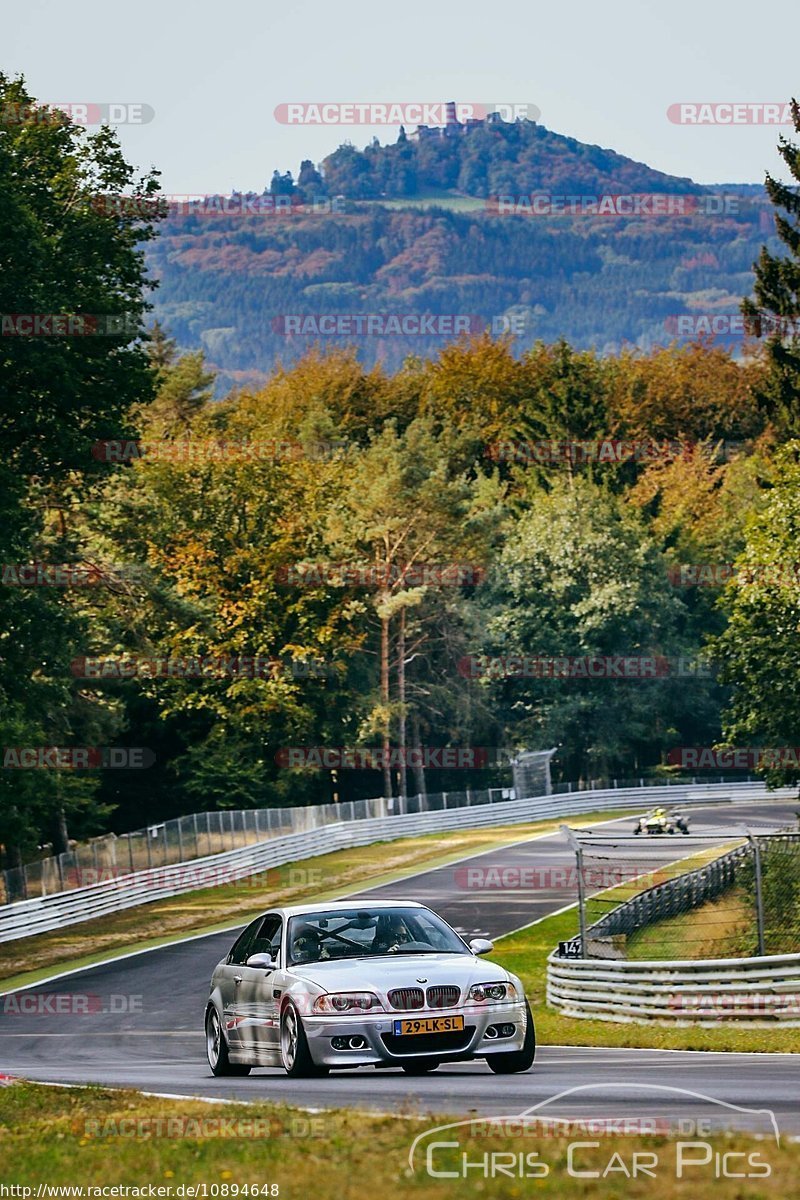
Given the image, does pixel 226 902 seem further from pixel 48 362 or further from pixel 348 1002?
pixel 348 1002

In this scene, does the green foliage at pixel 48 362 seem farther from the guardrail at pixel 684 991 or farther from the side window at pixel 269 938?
the side window at pixel 269 938

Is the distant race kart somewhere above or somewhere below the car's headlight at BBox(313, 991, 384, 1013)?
below

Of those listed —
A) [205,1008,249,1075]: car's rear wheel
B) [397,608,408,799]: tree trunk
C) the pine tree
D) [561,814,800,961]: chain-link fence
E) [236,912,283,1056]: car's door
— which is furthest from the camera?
[397,608,408,799]: tree trunk

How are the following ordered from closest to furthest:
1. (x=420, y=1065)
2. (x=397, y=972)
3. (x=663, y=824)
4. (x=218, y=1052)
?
(x=397, y=972)
(x=420, y=1065)
(x=218, y=1052)
(x=663, y=824)

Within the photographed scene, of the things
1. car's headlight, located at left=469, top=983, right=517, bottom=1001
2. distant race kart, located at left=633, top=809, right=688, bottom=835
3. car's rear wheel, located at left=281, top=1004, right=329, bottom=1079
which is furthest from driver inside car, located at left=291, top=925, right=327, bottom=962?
distant race kart, located at left=633, top=809, right=688, bottom=835

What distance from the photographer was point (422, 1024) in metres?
13.5

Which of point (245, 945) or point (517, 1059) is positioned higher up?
point (245, 945)

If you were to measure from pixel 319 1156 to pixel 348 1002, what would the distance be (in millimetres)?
4482

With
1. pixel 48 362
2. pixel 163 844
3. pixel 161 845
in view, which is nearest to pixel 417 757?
pixel 163 844

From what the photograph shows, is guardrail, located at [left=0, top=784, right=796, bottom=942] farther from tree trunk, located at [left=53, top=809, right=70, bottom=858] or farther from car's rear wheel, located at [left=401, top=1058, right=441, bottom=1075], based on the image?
car's rear wheel, located at [left=401, top=1058, right=441, bottom=1075]

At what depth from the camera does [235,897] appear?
164 feet

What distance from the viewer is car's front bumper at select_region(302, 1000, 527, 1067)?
531 inches

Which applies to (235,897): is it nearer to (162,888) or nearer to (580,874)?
(162,888)

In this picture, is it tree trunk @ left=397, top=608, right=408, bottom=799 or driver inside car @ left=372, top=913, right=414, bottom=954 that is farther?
tree trunk @ left=397, top=608, right=408, bottom=799
